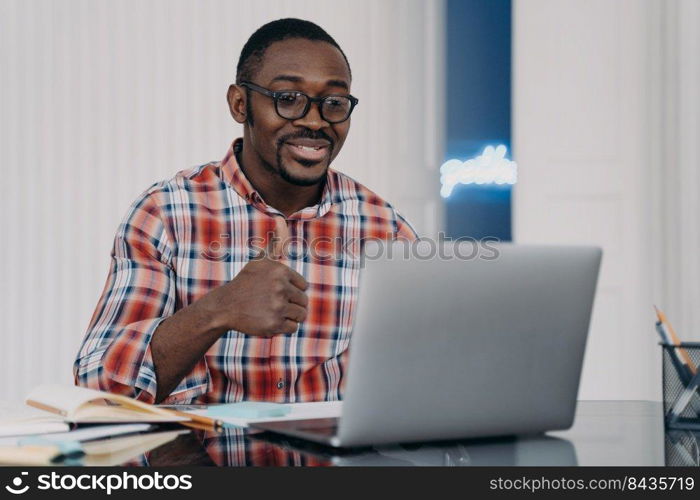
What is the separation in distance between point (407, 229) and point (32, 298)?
200 centimetres

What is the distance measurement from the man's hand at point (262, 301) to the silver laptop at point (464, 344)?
0.85ft

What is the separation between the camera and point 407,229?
195 centimetres

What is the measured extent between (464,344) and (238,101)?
3.74 ft

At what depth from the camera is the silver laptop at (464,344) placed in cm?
85

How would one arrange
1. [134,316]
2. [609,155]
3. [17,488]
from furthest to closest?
[609,155], [134,316], [17,488]

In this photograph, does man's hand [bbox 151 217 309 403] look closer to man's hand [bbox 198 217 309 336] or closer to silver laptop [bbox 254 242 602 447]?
man's hand [bbox 198 217 309 336]

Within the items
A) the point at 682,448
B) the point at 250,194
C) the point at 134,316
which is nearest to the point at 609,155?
the point at 250,194

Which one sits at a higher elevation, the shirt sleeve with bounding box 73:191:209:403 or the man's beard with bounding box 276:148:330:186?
the man's beard with bounding box 276:148:330:186

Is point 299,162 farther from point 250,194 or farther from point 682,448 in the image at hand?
point 682,448

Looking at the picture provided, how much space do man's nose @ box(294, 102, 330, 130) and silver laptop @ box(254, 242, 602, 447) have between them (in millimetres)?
896

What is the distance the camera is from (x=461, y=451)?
0.90 m

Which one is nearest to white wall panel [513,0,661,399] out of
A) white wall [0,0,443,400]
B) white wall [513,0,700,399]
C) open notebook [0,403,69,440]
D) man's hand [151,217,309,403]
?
white wall [513,0,700,399]

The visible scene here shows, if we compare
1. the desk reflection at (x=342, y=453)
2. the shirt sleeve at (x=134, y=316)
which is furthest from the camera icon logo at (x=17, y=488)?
the shirt sleeve at (x=134, y=316)

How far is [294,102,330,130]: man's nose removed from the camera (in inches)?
69.9
